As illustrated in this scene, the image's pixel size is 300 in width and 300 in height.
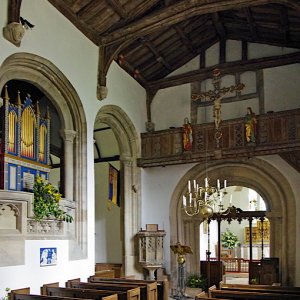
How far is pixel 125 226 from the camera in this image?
11.6m

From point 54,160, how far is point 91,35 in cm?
492

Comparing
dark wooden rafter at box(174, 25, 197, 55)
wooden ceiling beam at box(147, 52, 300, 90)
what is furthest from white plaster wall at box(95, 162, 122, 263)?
dark wooden rafter at box(174, 25, 197, 55)

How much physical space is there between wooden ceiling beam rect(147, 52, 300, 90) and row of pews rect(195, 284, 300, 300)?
6229 mm

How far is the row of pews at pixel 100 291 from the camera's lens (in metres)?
6.23

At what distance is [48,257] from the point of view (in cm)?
→ 797

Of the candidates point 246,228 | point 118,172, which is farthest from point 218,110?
point 246,228

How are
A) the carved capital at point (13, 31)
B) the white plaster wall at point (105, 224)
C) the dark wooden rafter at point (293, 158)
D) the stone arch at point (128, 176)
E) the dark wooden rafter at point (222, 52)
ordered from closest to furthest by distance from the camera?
the carved capital at point (13, 31) < the dark wooden rafter at point (293, 158) < the stone arch at point (128, 176) < the dark wooden rafter at point (222, 52) < the white plaster wall at point (105, 224)

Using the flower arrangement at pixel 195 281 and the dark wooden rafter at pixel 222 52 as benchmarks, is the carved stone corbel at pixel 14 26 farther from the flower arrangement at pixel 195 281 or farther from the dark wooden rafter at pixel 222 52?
the flower arrangement at pixel 195 281

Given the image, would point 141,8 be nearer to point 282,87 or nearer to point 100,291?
point 282,87

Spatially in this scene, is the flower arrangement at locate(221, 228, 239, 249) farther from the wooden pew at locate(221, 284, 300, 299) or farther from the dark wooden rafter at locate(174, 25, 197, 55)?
the wooden pew at locate(221, 284, 300, 299)

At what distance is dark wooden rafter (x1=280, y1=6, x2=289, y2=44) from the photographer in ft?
33.0

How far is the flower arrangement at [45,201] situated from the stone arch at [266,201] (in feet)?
14.7

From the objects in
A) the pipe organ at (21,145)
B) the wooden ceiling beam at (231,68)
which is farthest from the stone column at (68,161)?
the wooden ceiling beam at (231,68)

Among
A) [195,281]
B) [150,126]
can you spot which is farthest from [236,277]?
[150,126]
